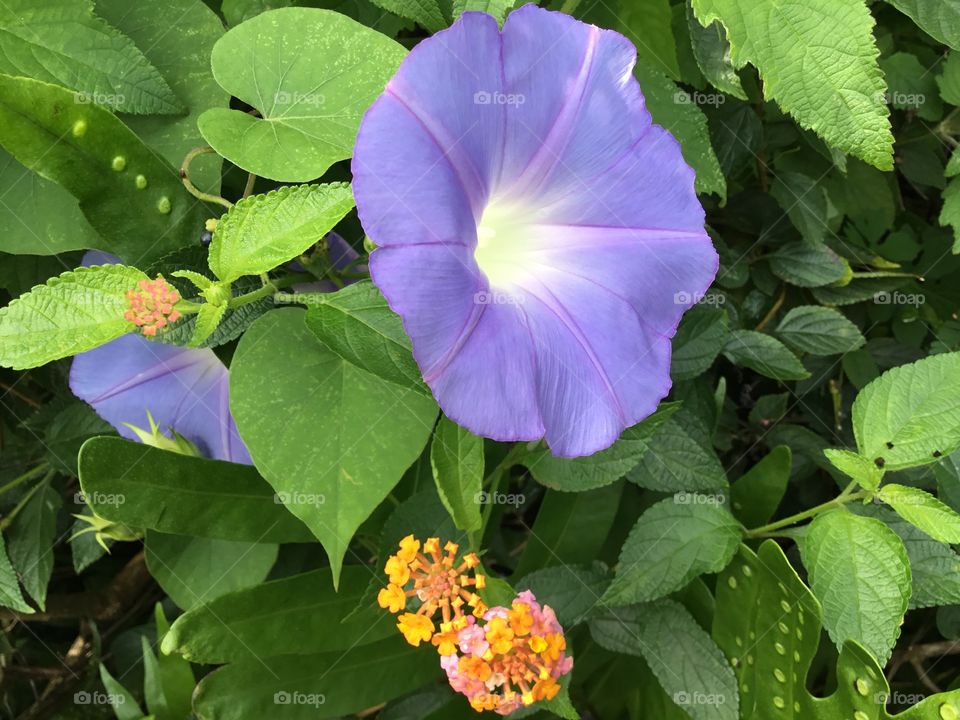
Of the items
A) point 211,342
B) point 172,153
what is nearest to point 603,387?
point 211,342

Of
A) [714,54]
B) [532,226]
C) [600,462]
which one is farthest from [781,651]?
[714,54]

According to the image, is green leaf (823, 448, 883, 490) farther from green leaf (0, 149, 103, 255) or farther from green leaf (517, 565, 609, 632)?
green leaf (0, 149, 103, 255)

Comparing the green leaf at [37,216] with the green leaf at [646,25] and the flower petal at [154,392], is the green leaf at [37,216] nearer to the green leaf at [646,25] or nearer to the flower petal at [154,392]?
the flower petal at [154,392]

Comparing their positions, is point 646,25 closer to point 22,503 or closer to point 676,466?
point 676,466

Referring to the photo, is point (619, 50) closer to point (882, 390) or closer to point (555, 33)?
point (555, 33)

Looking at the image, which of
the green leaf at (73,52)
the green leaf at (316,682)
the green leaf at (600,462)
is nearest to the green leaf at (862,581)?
the green leaf at (600,462)

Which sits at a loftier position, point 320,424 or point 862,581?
point 320,424
